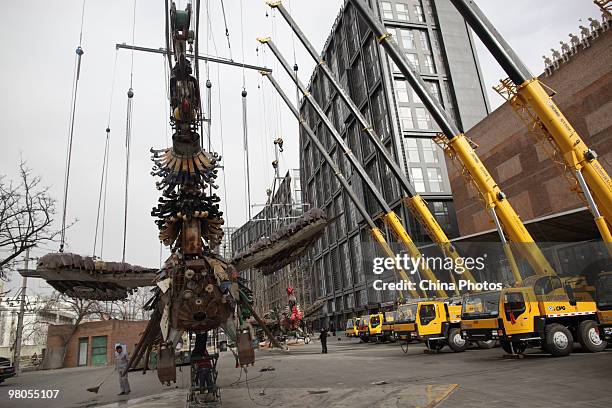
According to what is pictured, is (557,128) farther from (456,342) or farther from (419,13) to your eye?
(419,13)

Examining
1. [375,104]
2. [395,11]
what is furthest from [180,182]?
[395,11]

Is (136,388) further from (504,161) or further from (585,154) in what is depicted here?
(504,161)

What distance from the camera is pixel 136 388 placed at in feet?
46.6

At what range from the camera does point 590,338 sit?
1314 centimetres

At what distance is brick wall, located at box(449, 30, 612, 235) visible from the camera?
23.2 meters

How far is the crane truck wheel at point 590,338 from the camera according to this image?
13.1 meters

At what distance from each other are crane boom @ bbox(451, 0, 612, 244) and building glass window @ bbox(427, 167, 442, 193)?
Answer: 28000 mm

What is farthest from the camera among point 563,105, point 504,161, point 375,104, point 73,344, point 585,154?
point 375,104

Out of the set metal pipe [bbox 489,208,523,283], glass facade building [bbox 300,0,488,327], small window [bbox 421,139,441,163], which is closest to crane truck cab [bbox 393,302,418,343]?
metal pipe [bbox 489,208,523,283]

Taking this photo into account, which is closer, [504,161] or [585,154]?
[585,154]

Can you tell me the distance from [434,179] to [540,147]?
1456 cm

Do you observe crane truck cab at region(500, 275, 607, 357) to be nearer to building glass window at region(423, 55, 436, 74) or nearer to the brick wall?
the brick wall

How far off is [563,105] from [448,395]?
79.8 feet

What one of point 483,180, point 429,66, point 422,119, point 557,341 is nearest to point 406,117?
point 422,119
